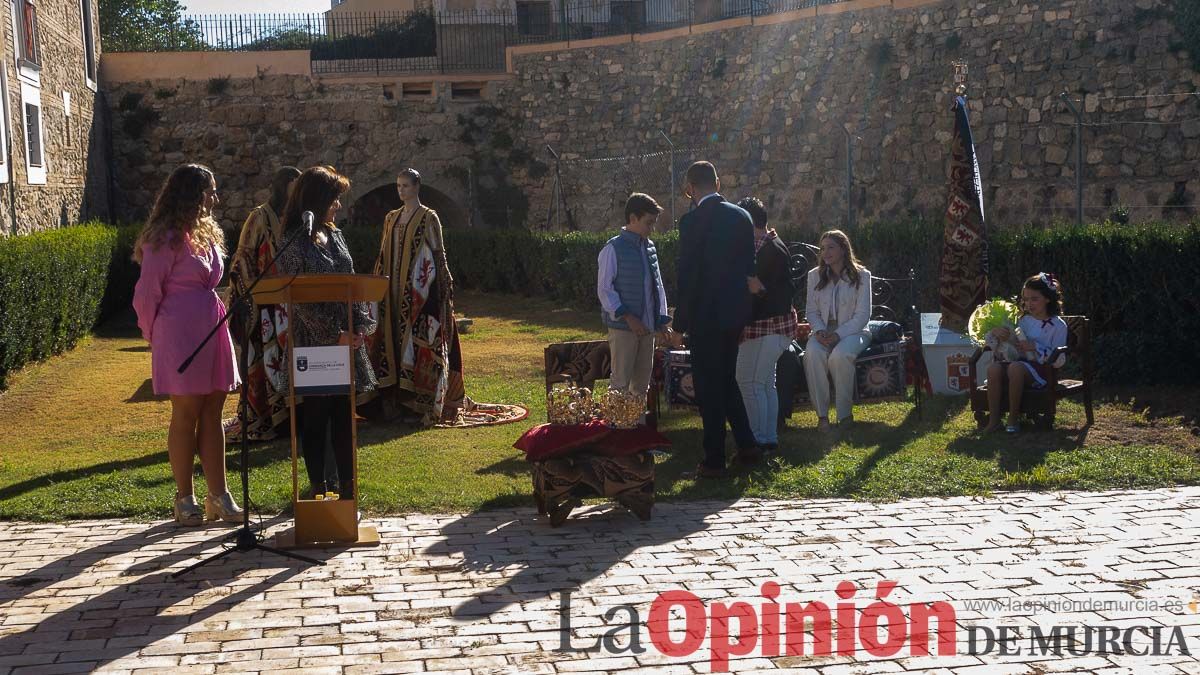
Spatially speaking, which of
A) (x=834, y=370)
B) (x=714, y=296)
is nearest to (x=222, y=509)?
(x=714, y=296)

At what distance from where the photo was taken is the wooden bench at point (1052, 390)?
8.14m

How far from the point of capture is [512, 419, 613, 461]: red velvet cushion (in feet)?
20.0

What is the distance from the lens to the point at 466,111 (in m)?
27.7

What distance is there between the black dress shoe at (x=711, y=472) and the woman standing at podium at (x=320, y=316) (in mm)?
1978

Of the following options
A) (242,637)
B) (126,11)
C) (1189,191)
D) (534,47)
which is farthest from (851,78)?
(126,11)

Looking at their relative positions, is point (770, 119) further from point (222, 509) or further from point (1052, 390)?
point (222, 509)

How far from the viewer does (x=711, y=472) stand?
280 inches

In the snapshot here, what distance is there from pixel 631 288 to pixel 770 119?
16108 millimetres

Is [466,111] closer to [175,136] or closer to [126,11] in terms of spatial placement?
[175,136]

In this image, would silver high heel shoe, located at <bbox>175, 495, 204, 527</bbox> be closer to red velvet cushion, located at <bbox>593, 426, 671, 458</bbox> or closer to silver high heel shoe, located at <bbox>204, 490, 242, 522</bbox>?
silver high heel shoe, located at <bbox>204, 490, 242, 522</bbox>

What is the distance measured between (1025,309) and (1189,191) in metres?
8.64

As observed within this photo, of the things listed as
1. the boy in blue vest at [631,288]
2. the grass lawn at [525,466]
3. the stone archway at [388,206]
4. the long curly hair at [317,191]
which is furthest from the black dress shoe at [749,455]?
the stone archway at [388,206]

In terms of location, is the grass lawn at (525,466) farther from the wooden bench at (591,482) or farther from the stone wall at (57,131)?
the stone wall at (57,131)

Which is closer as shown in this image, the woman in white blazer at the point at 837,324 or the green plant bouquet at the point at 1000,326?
the green plant bouquet at the point at 1000,326
